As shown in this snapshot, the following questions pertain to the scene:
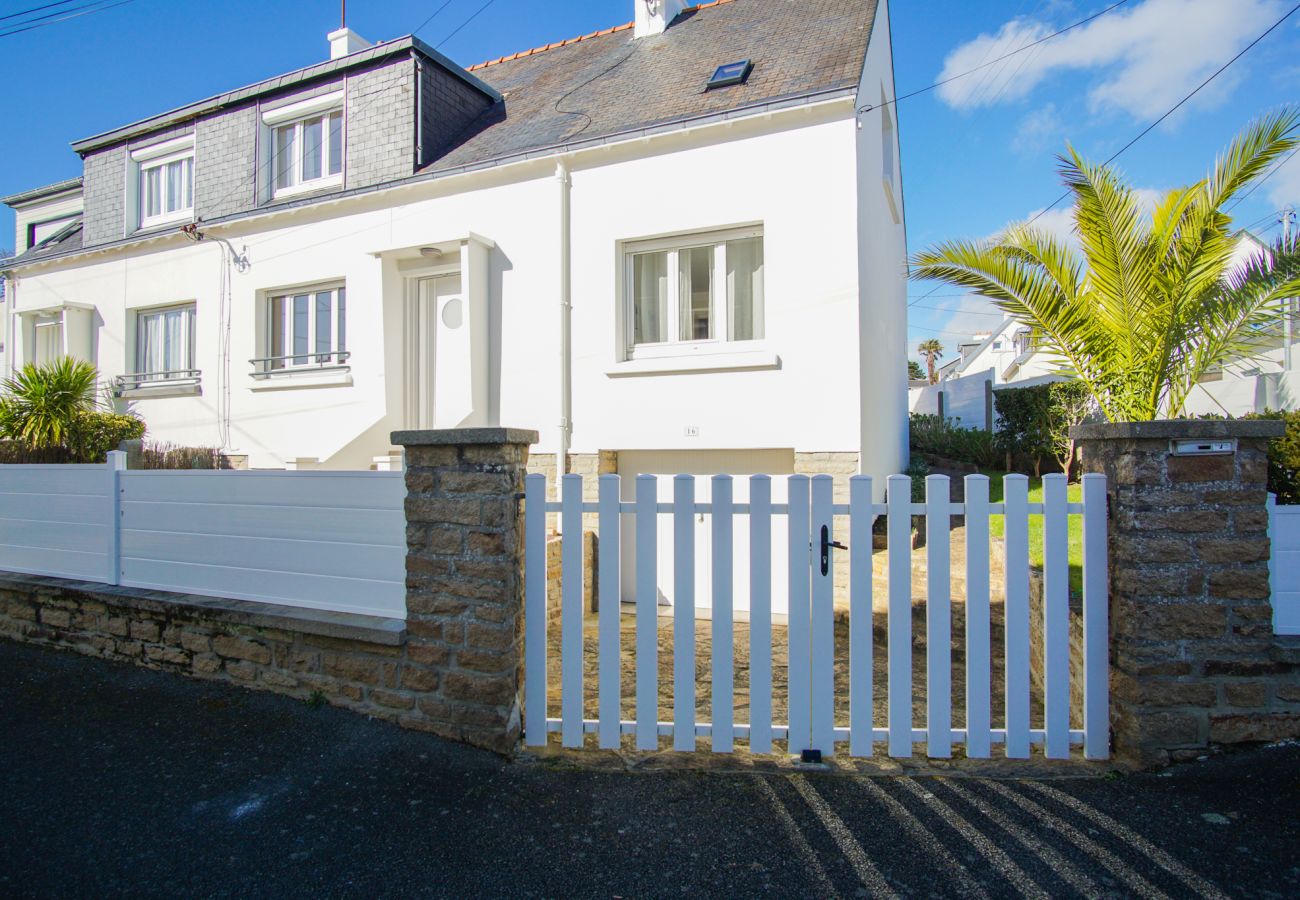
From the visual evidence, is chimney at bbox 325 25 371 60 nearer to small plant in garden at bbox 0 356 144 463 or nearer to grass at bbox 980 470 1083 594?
small plant in garden at bbox 0 356 144 463

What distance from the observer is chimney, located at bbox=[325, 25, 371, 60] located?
11.6m

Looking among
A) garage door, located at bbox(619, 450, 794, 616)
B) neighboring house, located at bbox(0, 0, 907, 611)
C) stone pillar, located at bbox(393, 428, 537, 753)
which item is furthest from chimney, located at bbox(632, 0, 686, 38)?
stone pillar, located at bbox(393, 428, 537, 753)

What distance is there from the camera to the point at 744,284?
7840 millimetres

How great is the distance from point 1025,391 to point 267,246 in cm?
1154

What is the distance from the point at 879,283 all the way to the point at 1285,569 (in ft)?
20.2

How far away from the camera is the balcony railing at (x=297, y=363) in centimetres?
965

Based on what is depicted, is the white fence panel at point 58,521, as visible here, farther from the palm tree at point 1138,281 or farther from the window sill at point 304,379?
the palm tree at point 1138,281

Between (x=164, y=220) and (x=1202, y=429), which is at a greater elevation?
(x=164, y=220)

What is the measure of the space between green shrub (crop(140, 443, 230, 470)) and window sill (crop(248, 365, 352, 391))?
42.0 inches

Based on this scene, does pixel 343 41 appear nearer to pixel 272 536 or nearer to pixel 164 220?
pixel 164 220

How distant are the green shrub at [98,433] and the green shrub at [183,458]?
45 centimetres

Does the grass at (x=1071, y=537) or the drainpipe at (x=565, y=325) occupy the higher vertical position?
the drainpipe at (x=565, y=325)

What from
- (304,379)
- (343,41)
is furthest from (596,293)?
(343,41)

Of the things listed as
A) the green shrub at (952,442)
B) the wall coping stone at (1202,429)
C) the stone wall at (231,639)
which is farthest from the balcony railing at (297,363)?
the green shrub at (952,442)
